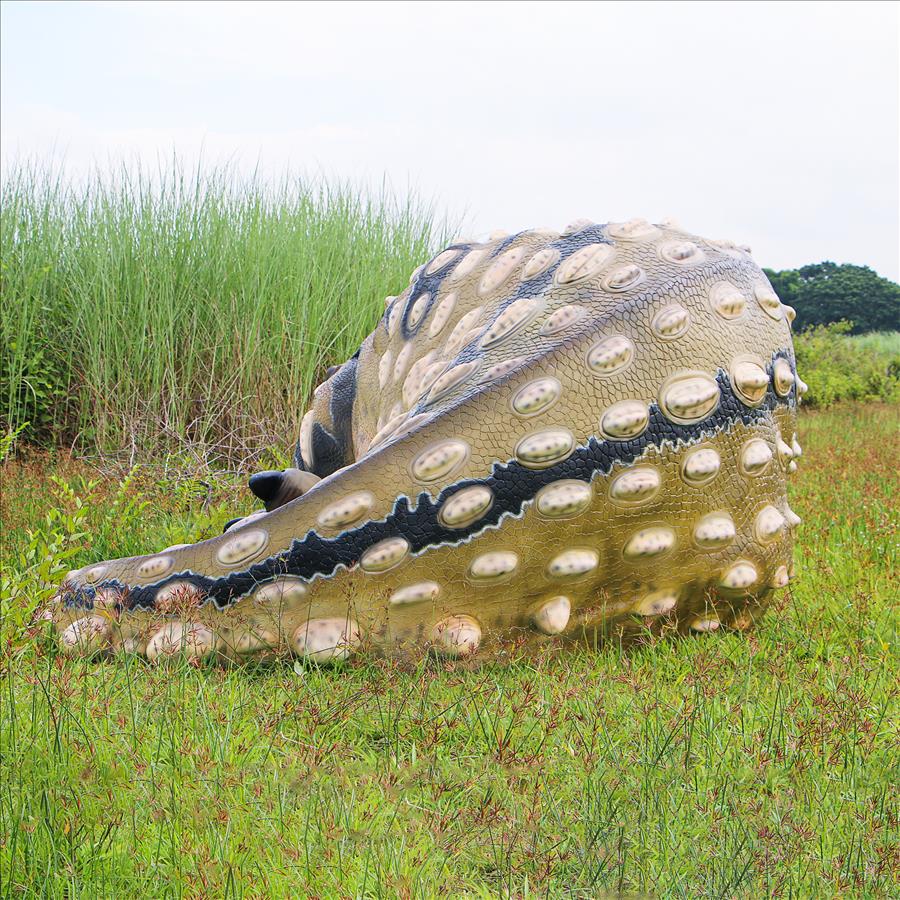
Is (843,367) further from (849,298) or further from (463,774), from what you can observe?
(463,774)

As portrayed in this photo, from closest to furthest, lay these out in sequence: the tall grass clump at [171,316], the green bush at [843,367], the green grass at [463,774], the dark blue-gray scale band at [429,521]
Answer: the green grass at [463,774]
the dark blue-gray scale band at [429,521]
the tall grass clump at [171,316]
the green bush at [843,367]

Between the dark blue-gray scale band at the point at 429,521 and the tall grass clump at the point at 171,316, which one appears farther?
the tall grass clump at the point at 171,316

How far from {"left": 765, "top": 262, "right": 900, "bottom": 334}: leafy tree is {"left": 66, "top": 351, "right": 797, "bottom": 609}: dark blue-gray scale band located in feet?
→ 51.6

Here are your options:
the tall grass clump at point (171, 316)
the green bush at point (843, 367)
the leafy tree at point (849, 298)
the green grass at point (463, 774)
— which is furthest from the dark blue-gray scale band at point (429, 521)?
the leafy tree at point (849, 298)

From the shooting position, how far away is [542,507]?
2355mm

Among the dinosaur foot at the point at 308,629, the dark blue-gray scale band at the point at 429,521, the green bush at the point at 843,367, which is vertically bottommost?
the green bush at the point at 843,367

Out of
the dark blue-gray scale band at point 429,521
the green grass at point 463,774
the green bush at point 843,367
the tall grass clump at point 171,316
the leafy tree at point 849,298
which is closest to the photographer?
the green grass at point 463,774

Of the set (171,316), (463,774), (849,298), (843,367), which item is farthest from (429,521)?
(849,298)

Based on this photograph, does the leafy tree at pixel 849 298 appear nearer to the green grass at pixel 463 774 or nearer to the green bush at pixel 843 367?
the green bush at pixel 843 367

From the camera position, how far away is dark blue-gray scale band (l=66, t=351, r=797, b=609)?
7.70 ft

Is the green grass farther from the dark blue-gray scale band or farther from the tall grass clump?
the tall grass clump

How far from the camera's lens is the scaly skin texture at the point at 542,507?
2357 mm

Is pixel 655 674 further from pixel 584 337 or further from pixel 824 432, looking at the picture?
pixel 824 432

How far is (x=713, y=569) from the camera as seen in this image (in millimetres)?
2615
